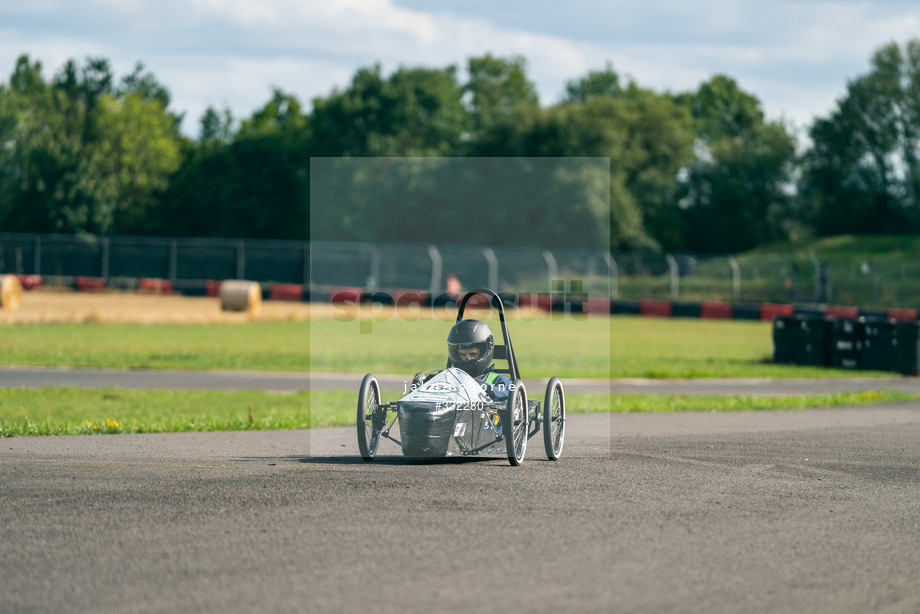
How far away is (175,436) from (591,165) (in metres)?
59.3

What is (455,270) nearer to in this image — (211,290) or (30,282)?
(211,290)

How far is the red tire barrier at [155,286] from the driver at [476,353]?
4355 cm

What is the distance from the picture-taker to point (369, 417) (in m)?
9.22

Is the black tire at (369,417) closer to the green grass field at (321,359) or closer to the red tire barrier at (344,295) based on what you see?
the green grass field at (321,359)

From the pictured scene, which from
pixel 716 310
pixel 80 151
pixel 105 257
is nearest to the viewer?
pixel 716 310

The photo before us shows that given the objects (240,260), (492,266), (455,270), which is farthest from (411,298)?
(240,260)

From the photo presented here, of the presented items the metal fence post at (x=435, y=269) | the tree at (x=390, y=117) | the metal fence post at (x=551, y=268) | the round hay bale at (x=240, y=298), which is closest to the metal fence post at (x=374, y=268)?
Answer: the metal fence post at (x=435, y=269)

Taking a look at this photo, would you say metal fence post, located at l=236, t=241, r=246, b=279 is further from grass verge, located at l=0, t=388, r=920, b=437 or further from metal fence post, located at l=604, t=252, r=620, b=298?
grass verge, located at l=0, t=388, r=920, b=437

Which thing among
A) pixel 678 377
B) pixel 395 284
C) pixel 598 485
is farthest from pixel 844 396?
pixel 395 284

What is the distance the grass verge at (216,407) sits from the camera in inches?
499

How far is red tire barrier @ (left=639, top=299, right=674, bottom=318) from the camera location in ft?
160

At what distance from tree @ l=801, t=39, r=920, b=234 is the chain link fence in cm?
2002

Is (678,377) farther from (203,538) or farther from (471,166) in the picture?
(471,166)

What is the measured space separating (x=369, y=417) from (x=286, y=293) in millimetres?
41337
